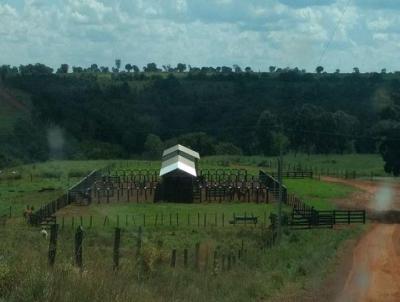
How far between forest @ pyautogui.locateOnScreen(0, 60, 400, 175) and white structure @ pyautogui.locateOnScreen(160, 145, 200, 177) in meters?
13.1

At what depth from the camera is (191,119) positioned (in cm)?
14350

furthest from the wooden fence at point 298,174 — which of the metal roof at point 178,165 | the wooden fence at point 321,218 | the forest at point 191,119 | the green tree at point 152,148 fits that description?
the wooden fence at point 321,218

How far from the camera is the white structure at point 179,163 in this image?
2389 inches

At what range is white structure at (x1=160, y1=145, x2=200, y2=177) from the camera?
199 feet

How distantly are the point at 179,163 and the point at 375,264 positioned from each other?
33.4m

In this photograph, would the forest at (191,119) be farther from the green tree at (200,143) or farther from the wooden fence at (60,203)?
the wooden fence at (60,203)

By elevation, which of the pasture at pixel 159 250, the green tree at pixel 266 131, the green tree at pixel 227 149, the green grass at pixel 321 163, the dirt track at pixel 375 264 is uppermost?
the green tree at pixel 266 131

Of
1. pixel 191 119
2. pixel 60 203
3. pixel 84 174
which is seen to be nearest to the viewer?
pixel 60 203

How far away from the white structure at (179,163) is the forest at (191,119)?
13056mm

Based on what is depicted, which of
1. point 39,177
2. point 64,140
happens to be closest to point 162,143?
point 64,140

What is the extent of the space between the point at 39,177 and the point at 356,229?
44.4m

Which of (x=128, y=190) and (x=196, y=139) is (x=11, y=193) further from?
(x=196, y=139)

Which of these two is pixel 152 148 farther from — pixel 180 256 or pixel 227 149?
pixel 180 256

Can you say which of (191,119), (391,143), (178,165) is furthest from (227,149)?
(178,165)
